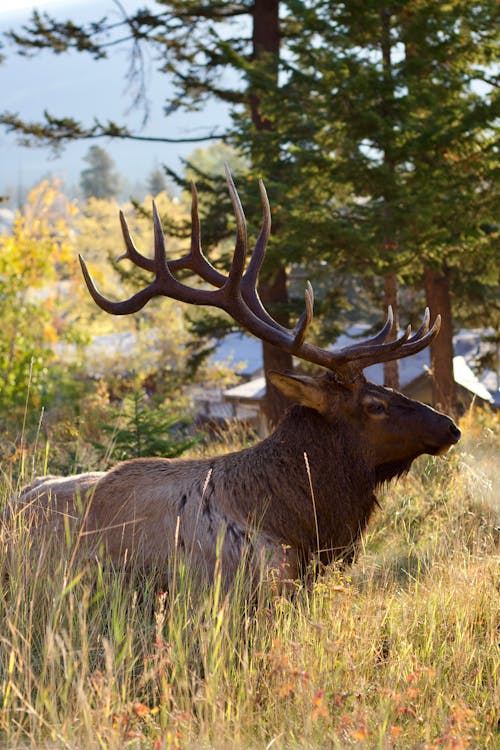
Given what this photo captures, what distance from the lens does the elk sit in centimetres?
383

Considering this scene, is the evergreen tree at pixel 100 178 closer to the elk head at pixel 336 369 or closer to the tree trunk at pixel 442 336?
the tree trunk at pixel 442 336

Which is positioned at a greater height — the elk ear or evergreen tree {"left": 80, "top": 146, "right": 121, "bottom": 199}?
evergreen tree {"left": 80, "top": 146, "right": 121, "bottom": 199}

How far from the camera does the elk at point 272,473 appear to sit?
12.6 ft

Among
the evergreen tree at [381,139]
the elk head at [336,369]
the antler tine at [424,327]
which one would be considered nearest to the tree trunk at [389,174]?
the evergreen tree at [381,139]

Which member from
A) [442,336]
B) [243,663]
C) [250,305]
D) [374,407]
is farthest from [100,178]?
[243,663]

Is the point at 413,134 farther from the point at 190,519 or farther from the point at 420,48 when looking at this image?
the point at 190,519

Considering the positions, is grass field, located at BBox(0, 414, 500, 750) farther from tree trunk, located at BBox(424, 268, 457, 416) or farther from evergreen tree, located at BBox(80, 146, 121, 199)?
evergreen tree, located at BBox(80, 146, 121, 199)

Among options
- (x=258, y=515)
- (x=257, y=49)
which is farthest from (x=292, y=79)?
(x=258, y=515)

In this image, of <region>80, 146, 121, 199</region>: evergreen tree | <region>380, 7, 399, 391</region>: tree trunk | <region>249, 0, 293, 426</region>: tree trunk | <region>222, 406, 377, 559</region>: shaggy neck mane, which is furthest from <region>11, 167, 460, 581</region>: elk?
<region>80, 146, 121, 199</region>: evergreen tree

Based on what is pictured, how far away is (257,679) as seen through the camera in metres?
2.88

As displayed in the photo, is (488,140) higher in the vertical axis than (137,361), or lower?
higher

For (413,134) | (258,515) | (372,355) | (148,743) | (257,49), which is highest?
(257,49)

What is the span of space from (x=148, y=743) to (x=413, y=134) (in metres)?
7.35

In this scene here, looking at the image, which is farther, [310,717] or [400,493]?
[400,493]
